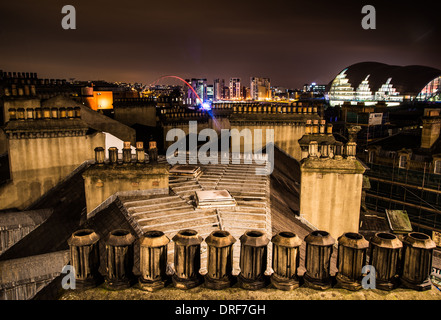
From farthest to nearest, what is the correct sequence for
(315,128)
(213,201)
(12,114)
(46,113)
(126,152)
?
(315,128) < (46,113) < (12,114) < (126,152) < (213,201)

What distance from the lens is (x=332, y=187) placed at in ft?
42.4

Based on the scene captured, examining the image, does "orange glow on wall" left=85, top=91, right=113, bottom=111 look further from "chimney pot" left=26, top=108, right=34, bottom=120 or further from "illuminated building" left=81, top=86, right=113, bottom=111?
"chimney pot" left=26, top=108, right=34, bottom=120

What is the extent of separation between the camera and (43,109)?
1631cm

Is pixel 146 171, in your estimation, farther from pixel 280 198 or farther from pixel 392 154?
pixel 392 154

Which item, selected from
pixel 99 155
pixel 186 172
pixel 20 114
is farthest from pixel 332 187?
pixel 20 114

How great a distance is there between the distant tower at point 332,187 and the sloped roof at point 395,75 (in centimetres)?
13485

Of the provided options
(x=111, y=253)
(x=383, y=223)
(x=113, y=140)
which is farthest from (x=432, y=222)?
(x=111, y=253)

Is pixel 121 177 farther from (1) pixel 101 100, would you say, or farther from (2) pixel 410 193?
(1) pixel 101 100

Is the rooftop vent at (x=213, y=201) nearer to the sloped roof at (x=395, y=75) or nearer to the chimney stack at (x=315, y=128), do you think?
the chimney stack at (x=315, y=128)

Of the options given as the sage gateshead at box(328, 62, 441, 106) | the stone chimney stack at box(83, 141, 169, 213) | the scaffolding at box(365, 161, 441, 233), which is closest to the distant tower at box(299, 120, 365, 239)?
the stone chimney stack at box(83, 141, 169, 213)

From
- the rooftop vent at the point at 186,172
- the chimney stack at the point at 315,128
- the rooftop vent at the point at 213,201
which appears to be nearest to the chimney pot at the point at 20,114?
the rooftop vent at the point at 186,172

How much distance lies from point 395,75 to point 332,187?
14383 cm

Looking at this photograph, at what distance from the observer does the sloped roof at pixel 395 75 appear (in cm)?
12812

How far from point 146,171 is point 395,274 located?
891 cm
